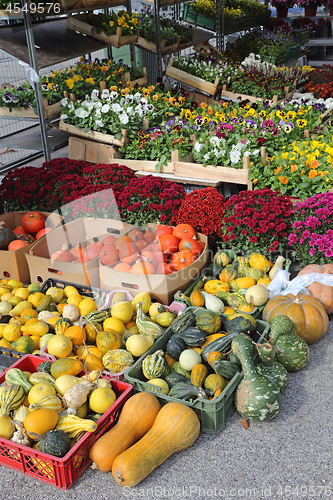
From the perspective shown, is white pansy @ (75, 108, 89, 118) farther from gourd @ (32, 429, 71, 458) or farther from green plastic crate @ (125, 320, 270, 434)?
gourd @ (32, 429, 71, 458)

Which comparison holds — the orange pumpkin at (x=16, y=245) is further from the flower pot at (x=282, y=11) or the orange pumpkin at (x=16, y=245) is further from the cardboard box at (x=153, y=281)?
the flower pot at (x=282, y=11)

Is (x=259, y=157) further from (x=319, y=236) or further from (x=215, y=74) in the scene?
(x=215, y=74)

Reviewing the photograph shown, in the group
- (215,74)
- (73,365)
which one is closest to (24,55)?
(215,74)

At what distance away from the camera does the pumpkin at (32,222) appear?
3.88m

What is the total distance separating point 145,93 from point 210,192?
273 cm

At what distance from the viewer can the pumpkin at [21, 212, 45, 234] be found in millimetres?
3883

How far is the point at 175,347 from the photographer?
2.69 meters

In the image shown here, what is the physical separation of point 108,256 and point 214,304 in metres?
0.84

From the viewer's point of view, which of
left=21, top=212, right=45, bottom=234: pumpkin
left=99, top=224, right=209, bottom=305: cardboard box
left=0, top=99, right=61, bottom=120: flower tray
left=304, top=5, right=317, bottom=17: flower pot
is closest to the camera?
left=99, top=224, right=209, bottom=305: cardboard box

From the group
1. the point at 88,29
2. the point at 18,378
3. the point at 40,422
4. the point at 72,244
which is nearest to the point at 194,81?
the point at 88,29

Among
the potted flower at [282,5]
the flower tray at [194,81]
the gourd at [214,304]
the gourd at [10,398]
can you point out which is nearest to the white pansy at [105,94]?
the flower tray at [194,81]

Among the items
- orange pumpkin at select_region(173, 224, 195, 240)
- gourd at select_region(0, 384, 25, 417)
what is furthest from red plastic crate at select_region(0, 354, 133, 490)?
orange pumpkin at select_region(173, 224, 195, 240)

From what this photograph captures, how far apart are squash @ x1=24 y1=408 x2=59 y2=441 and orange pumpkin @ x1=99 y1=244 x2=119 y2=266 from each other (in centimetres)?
131

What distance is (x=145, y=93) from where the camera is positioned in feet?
19.8
